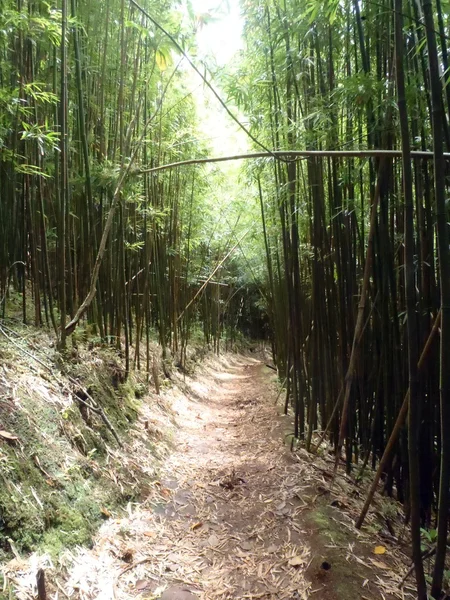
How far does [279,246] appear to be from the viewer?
5.10 m

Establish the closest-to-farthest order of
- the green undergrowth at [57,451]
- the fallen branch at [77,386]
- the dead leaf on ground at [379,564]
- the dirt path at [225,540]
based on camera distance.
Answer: the green undergrowth at [57,451] < the dirt path at [225,540] < the dead leaf on ground at [379,564] < the fallen branch at [77,386]

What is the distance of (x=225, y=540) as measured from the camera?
1.91 m

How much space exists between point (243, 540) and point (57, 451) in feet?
3.36

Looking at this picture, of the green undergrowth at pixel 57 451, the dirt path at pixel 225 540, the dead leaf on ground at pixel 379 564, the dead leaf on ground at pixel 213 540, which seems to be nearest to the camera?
the green undergrowth at pixel 57 451

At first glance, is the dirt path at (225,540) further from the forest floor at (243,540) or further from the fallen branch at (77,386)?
the fallen branch at (77,386)

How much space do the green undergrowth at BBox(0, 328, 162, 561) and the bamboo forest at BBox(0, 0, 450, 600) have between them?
1 cm

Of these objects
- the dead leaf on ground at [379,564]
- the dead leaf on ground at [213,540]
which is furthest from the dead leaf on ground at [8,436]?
the dead leaf on ground at [379,564]

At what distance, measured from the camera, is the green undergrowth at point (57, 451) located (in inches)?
55.1

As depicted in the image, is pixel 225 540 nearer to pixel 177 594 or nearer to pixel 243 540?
pixel 243 540

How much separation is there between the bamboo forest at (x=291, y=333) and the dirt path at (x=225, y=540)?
12 millimetres

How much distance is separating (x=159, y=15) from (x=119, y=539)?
11.1ft

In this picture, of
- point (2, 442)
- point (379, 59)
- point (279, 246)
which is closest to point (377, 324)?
point (379, 59)

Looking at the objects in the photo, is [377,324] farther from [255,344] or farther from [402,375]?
[255,344]

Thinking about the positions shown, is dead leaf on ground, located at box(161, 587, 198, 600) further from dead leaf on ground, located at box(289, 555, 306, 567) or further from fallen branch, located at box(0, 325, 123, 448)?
fallen branch, located at box(0, 325, 123, 448)
